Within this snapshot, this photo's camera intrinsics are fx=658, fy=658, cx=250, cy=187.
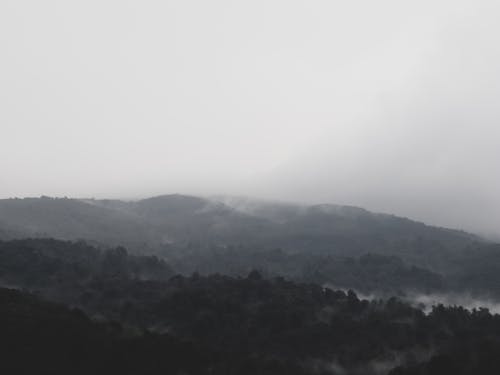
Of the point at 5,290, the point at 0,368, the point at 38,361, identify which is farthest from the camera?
the point at 5,290

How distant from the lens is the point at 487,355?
553ft

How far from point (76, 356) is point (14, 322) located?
1846 centimetres

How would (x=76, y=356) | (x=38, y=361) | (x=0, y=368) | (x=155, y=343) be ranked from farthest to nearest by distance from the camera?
(x=155, y=343) → (x=76, y=356) → (x=38, y=361) → (x=0, y=368)

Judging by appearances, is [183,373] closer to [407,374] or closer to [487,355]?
[407,374]

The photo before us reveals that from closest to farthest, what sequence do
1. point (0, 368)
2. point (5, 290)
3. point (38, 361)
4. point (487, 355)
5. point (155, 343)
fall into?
point (0, 368), point (38, 361), point (155, 343), point (487, 355), point (5, 290)

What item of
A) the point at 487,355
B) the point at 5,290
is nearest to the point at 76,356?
the point at 5,290

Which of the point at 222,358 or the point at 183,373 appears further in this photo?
the point at 222,358

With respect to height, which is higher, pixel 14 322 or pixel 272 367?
pixel 14 322

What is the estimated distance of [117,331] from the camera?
16400 centimetres

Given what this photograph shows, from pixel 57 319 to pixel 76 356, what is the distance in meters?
23.3

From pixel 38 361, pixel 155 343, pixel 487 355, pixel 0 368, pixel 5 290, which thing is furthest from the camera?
pixel 5 290

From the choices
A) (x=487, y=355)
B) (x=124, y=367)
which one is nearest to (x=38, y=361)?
(x=124, y=367)

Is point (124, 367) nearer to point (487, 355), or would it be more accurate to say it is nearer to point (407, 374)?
point (407, 374)

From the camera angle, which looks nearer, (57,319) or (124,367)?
(124,367)
